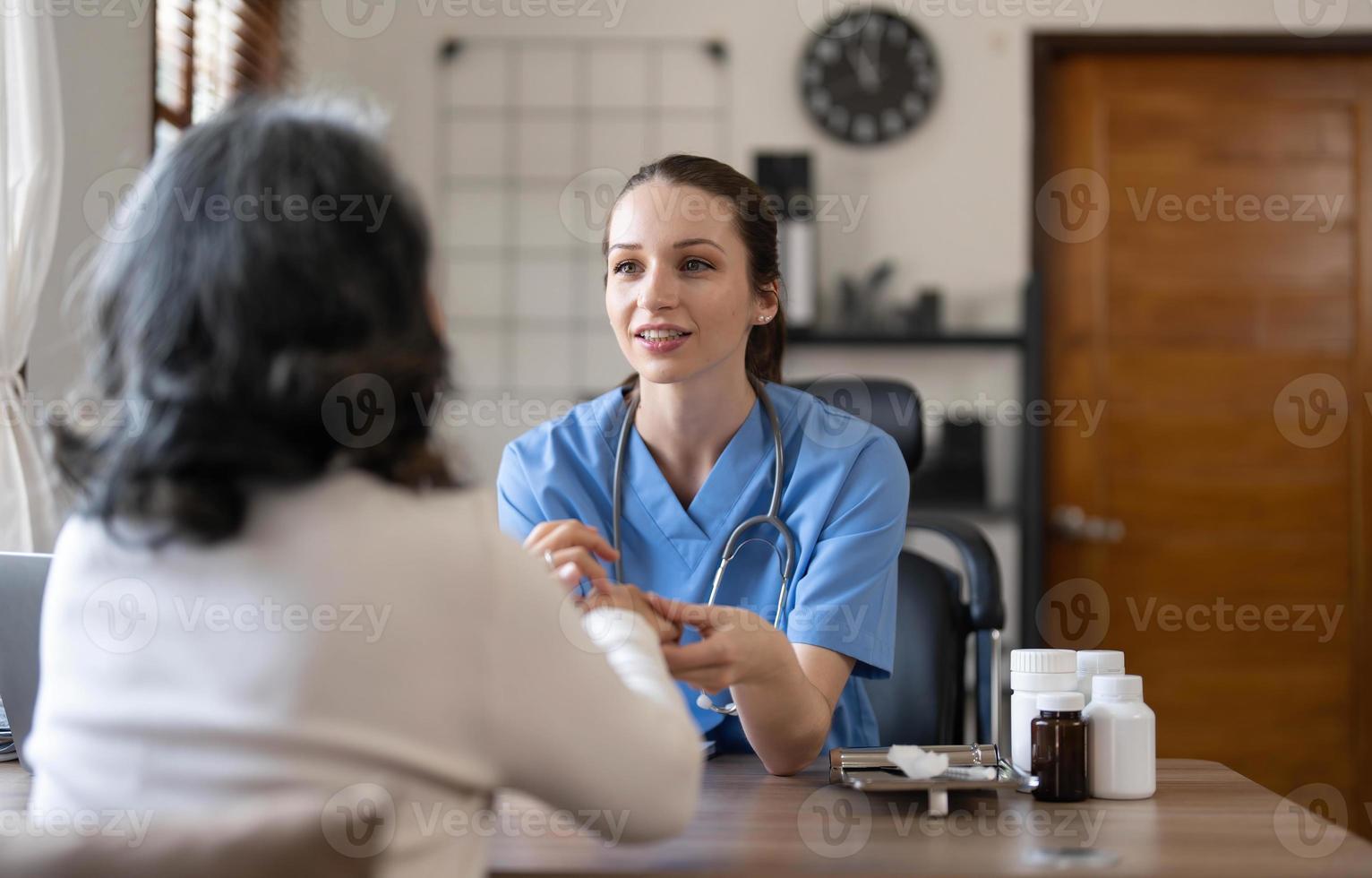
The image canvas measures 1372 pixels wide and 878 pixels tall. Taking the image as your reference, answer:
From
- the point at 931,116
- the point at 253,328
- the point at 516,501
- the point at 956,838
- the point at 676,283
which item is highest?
the point at 931,116

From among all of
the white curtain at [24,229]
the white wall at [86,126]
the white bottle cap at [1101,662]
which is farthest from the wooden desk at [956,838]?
the white wall at [86,126]

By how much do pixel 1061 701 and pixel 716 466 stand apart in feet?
1.80

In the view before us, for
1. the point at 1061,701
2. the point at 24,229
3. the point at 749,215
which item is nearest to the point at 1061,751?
the point at 1061,701

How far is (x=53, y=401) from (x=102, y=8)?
27.9 inches

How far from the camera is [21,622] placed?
3.59 feet

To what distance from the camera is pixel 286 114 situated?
740 millimetres

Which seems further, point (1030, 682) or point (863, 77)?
point (863, 77)

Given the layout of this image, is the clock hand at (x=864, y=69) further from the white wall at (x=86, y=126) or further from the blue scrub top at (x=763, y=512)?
the blue scrub top at (x=763, y=512)

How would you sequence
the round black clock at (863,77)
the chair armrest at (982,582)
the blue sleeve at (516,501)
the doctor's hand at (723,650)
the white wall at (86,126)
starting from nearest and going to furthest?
the doctor's hand at (723,650)
the blue sleeve at (516,501)
the chair armrest at (982,582)
the white wall at (86,126)
the round black clock at (863,77)

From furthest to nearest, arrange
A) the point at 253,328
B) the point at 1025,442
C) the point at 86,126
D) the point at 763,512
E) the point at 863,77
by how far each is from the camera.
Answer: the point at 863,77, the point at 1025,442, the point at 86,126, the point at 763,512, the point at 253,328

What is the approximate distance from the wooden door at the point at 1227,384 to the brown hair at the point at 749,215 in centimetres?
179

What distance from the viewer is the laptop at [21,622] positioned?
3.55 ft

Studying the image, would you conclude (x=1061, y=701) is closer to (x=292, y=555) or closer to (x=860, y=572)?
(x=860, y=572)

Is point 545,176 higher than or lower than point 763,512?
higher
